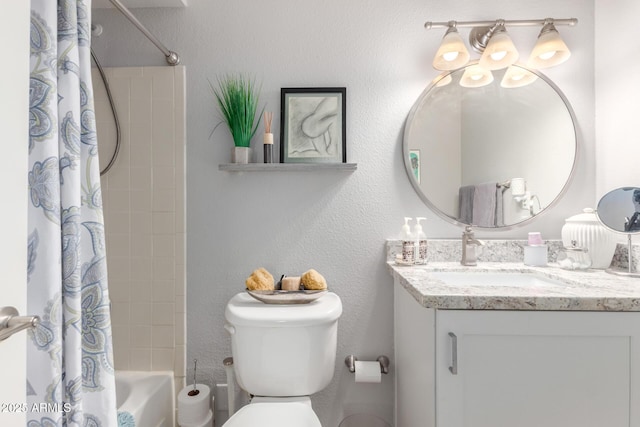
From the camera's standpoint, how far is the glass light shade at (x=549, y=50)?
4.51 ft

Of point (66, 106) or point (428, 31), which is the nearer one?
point (66, 106)

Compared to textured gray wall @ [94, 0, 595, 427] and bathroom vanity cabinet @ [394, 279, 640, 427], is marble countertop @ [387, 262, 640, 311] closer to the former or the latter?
bathroom vanity cabinet @ [394, 279, 640, 427]

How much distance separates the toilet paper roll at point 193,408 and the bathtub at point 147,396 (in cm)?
10

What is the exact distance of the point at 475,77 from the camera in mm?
1486

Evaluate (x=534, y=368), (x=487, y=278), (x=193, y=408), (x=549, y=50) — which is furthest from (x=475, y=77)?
(x=193, y=408)

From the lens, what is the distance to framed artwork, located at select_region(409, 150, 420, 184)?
150 cm

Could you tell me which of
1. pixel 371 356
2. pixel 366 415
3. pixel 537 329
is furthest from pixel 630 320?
pixel 366 415

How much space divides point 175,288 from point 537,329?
1.37 m

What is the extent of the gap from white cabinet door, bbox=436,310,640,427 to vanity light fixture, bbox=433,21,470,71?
41.6 inches

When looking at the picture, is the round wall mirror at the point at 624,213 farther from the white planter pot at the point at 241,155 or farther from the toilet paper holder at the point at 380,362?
the white planter pot at the point at 241,155

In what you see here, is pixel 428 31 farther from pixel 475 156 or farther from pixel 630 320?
pixel 630 320

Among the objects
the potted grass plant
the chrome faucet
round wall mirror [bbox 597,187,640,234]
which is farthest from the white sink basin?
the potted grass plant

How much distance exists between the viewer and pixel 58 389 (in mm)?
657

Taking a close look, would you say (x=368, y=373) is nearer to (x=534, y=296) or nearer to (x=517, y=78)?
(x=534, y=296)
